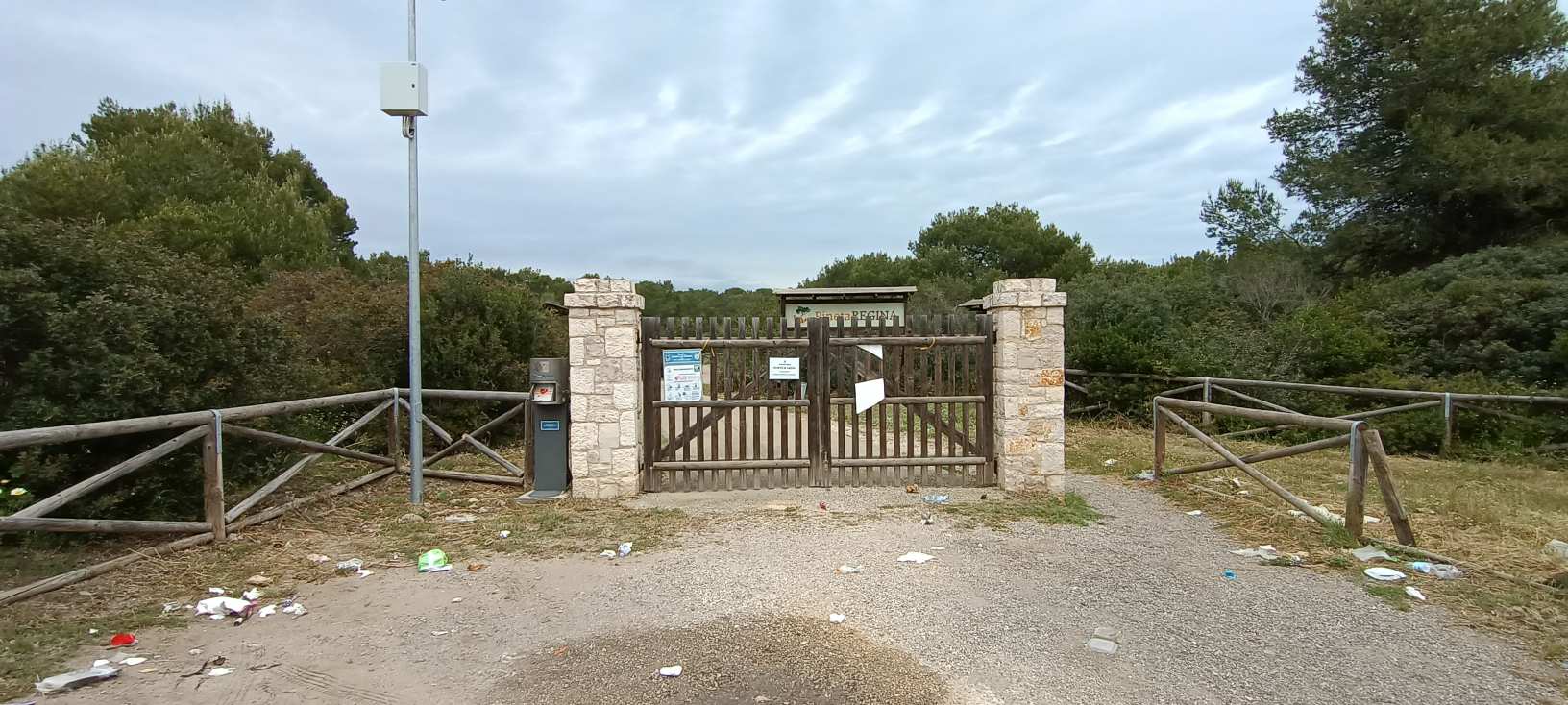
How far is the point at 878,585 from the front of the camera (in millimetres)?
4598

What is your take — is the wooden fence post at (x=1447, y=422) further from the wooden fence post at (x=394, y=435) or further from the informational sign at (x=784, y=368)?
the wooden fence post at (x=394, y=435)

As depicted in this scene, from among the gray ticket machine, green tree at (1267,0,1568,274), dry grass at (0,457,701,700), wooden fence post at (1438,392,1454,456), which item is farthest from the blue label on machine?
green tree at (1267,0,1568,274)

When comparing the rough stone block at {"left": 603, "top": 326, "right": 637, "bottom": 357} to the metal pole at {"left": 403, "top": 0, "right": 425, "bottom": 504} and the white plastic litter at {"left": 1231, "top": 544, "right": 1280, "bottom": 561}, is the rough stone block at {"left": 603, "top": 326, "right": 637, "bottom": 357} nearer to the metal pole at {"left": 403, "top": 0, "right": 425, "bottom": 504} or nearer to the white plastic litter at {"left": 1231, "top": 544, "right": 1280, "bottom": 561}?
the metal pole at {"left": 403, "top": 0, "right": 425, "bottom": 504}

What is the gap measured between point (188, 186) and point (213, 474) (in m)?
17.9

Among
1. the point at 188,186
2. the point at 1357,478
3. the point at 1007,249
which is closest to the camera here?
the point at 1357,478

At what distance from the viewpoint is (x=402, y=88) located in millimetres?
6500

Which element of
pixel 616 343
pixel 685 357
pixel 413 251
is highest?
pixel 413 251

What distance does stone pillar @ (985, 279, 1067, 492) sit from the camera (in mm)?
7047

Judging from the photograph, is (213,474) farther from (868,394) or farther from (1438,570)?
(1438,570)

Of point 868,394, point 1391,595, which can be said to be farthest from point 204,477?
point 1391,595

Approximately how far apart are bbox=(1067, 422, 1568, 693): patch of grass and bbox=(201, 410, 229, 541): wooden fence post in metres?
7.36

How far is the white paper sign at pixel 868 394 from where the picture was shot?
7164mm

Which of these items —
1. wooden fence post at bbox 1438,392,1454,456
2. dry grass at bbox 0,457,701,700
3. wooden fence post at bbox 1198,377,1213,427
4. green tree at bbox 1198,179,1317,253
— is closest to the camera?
dry grass at bbox 0,457,701,700

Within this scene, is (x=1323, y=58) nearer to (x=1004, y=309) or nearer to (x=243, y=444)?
(x=1004, y=309)
